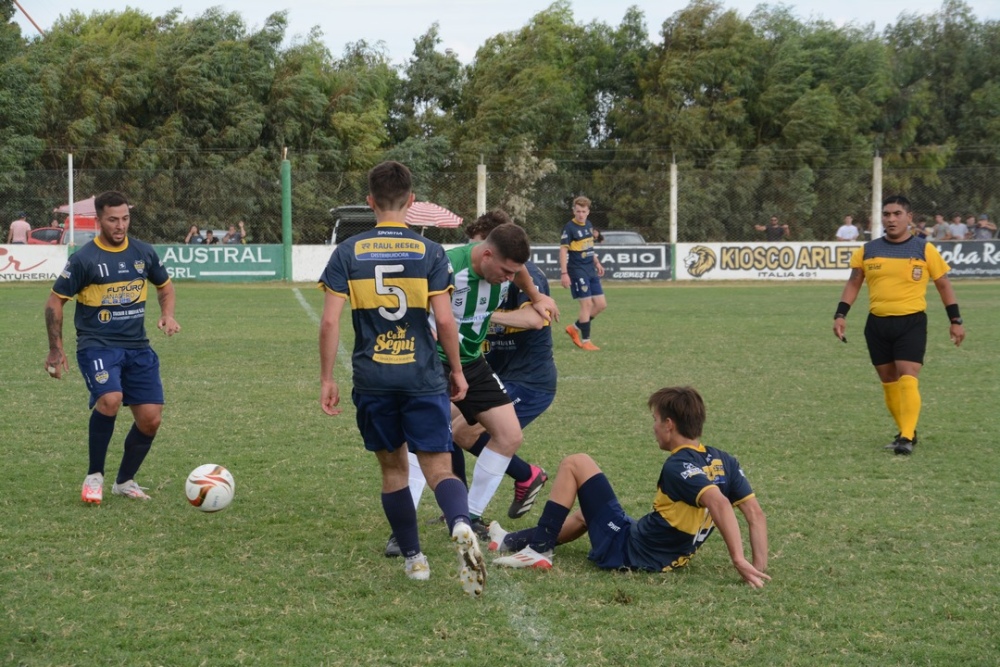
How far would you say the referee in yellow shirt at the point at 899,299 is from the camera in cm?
781

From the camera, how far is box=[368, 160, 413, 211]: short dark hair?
15.0ft

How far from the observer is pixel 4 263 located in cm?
2520

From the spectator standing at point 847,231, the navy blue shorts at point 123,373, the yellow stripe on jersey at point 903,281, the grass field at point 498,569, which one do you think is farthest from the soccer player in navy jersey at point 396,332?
the spectator standing at point 847,231

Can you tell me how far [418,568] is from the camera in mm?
4703

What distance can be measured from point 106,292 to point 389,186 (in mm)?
2340

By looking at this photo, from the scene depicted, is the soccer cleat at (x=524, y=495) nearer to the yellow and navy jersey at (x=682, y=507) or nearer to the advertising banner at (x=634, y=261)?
the yellow and navy jersey at (x=682, y=507)

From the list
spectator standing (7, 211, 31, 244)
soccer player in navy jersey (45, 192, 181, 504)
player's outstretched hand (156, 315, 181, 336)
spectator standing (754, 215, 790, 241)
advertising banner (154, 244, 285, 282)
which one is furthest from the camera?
spectator standing (754, 215, 790, 241)

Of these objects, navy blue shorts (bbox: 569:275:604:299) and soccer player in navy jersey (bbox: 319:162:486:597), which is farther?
navy blue shorts (bbox: 569:275:604:299)

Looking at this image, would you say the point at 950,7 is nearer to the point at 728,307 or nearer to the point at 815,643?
the point at 728,307

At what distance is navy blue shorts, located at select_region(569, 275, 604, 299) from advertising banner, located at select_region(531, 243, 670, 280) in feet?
43.8

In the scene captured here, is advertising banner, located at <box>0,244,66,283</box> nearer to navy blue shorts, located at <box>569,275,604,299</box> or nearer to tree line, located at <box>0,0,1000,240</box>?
tree line, located at <box>0,0,1000,240</box>

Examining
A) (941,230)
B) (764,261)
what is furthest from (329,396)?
(941,230)

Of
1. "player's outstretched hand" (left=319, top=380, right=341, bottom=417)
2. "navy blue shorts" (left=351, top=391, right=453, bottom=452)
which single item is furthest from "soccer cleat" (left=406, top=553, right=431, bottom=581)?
"player's outstretched hand" (left=319, top=380, right=341, bottom=417)

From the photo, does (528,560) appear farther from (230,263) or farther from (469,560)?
(230,263)
